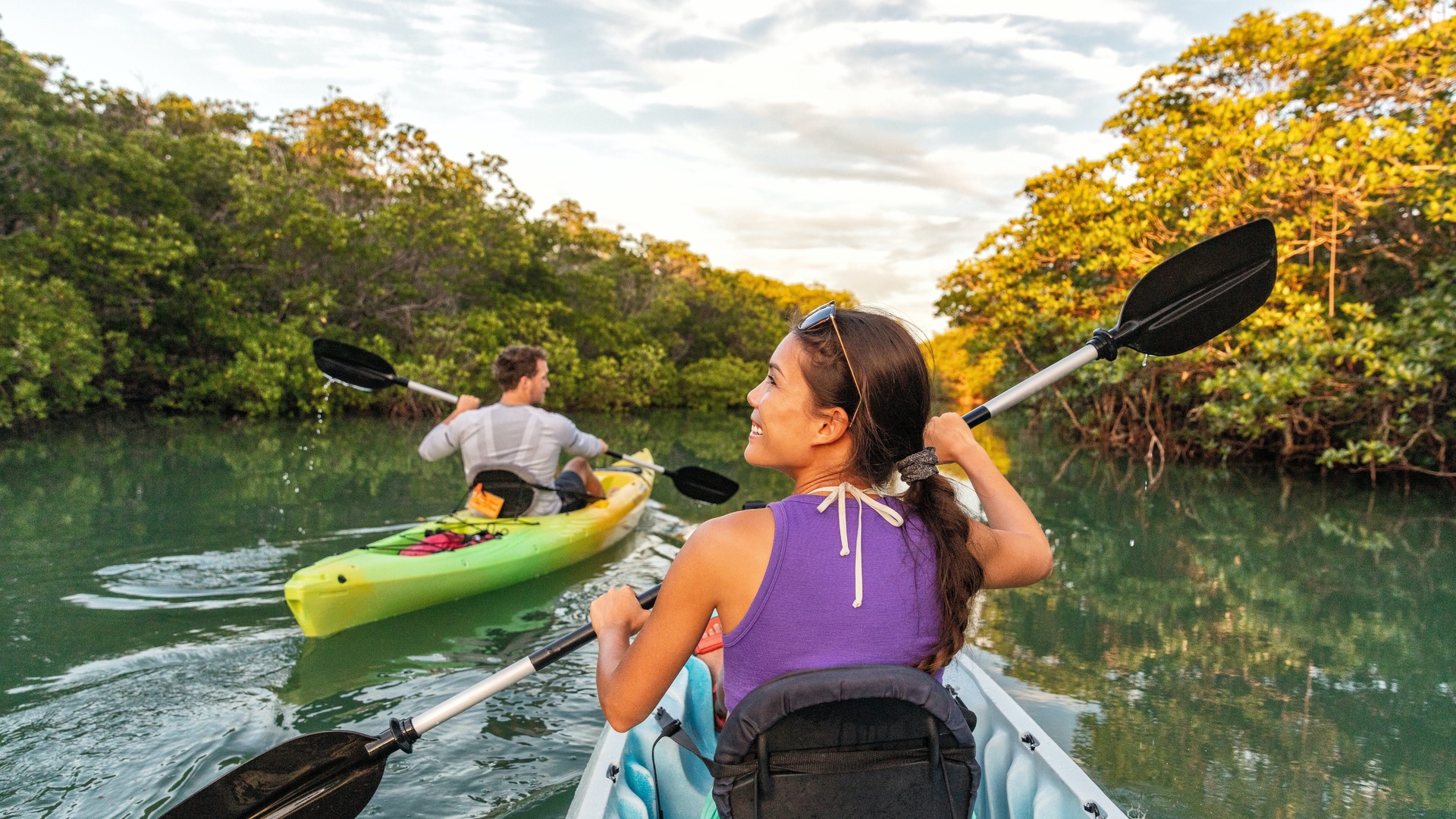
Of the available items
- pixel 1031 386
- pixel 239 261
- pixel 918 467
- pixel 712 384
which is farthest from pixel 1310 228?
pixel 712 384

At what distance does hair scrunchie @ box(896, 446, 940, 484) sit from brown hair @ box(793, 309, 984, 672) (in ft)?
0.09

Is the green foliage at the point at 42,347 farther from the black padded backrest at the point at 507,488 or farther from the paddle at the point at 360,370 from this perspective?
the black padded backrest at the point at 507,488

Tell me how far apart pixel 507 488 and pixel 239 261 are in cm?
1293

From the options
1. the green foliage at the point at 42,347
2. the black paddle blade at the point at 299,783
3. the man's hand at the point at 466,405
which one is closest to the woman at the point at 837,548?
the black paddle blade at the point at 299,783

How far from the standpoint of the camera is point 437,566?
4203mm

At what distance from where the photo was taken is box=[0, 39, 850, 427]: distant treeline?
39.4ft

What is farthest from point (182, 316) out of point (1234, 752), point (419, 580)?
point (1234, 752)

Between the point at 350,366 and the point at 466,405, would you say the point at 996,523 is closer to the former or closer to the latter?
the point at 466,405

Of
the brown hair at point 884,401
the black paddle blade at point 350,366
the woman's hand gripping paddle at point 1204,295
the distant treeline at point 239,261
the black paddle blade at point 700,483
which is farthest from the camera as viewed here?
the distant treeline at point 239,261

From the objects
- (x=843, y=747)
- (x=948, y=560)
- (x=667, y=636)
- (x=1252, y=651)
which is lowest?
(x=1252, y=651)

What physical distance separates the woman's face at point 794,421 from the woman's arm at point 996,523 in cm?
20

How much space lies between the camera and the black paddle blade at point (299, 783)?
182 centimetres

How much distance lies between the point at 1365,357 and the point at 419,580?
27.5 feet

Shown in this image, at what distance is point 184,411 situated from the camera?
1501 cm
